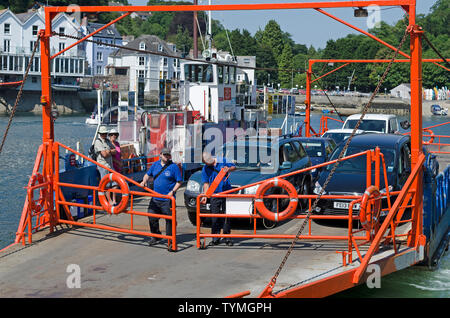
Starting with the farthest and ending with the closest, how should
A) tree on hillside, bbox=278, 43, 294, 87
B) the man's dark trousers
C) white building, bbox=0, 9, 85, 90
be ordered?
tree on hillside, bbox=278, 43, 294, 87, white building, bbox=0, 9, 85, 90, the man's dark trousers

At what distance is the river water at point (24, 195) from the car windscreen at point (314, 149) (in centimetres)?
474

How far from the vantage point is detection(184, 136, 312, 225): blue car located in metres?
12.9

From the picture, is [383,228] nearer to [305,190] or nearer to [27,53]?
[305,190]

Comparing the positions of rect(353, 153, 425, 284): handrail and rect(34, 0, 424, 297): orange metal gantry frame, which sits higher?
rect(34, 0, 424, 297): orange metal gantry frame

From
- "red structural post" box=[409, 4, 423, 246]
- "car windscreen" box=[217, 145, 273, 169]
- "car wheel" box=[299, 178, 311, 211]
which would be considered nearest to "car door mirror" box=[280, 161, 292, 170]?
"car windscreen" box=[217, 145, 273, 169]

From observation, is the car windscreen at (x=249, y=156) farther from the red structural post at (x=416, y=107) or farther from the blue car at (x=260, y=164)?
the red structural post at (x=416, y=107)

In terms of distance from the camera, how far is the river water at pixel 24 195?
11719 millimetres

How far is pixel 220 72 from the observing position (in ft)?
74.8

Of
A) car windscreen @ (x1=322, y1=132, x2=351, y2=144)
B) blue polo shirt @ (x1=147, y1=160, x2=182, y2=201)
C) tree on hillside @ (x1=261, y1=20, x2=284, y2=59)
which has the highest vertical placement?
tree on hillside @ (x1=261, y1=20, x2=284, y2=59)

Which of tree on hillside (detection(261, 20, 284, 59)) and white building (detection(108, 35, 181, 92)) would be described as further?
tree on hillside (detection(261, 20, 284, 59))

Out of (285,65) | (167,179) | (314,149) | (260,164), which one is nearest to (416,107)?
(260,164)

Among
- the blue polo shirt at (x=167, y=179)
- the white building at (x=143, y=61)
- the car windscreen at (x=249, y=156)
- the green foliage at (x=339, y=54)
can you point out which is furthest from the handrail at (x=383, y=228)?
the green foliage at (x=339, y=54)

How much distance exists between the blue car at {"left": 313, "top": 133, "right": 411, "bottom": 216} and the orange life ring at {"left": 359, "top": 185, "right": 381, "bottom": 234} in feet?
7.44

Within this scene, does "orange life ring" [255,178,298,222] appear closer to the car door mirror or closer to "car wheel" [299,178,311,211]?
the car door mirror
